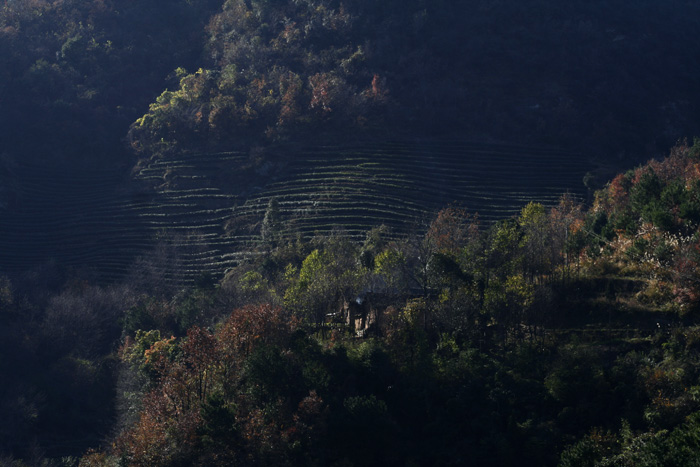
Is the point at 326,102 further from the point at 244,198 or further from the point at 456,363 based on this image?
the point at 456,363

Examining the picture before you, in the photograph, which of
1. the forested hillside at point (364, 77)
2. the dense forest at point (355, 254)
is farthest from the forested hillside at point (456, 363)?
the forested hillside at point (364, 77)

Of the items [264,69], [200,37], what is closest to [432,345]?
[264,69]

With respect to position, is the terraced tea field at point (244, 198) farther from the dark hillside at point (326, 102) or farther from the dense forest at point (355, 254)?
the dense forest at point (355, 254)

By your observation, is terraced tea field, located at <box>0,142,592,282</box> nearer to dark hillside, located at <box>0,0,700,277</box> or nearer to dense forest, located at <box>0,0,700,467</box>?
dark hillside, located at <box>0,0,700,277</box>

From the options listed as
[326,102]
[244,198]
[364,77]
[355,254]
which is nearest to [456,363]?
[355,254]

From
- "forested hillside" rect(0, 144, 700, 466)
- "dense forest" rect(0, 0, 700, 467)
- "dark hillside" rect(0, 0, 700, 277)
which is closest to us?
"forested hillside" rect(0, 144, 700, 466)

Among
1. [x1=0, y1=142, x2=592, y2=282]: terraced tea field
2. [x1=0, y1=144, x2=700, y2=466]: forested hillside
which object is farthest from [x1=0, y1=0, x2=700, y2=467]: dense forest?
[x1=0, y1=142, x2=592, y2=282]: terraced tea field

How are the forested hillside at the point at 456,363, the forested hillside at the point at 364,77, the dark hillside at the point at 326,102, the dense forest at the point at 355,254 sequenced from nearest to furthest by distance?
the forested hillside at the point at 456,363, the dense forest at the point at 355,254, the dark hillside at the point at 326,102, the forested hillside at the point at 364,77
